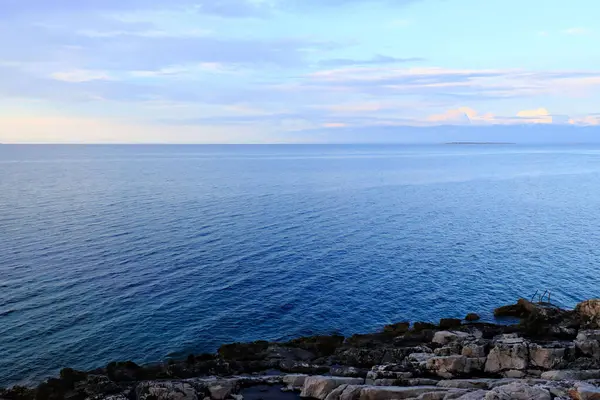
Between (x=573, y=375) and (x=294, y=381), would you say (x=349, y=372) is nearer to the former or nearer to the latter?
(x=294, y=381)

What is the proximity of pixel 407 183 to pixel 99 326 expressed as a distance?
13390 cm

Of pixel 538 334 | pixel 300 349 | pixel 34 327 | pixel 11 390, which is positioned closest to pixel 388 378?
pixel 300 349

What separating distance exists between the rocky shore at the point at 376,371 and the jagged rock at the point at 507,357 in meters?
0.07

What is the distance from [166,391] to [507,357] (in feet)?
83.1

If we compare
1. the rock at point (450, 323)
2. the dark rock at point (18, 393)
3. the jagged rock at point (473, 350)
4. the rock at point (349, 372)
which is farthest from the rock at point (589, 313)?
the dark rock at point (18, 393)

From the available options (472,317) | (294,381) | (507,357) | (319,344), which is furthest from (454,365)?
(472,317)

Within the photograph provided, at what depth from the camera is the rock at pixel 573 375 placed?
32375mm

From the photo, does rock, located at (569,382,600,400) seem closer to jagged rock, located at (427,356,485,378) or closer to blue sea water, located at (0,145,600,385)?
jagged rock, located at (427,356,485,378)

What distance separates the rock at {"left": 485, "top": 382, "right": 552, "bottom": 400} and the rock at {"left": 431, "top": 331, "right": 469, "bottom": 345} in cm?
1181

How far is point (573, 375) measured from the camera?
32594mm

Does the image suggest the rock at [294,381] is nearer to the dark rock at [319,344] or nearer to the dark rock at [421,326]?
the dark rock at [319,344]

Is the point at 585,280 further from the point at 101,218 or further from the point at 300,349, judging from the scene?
the point at 101,218

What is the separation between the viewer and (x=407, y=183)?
540ft

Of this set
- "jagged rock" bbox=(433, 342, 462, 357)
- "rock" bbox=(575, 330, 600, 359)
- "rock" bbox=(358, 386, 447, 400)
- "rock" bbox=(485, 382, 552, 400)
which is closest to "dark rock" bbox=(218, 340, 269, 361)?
"rock" bbox=(358, 386, 447, 400)
